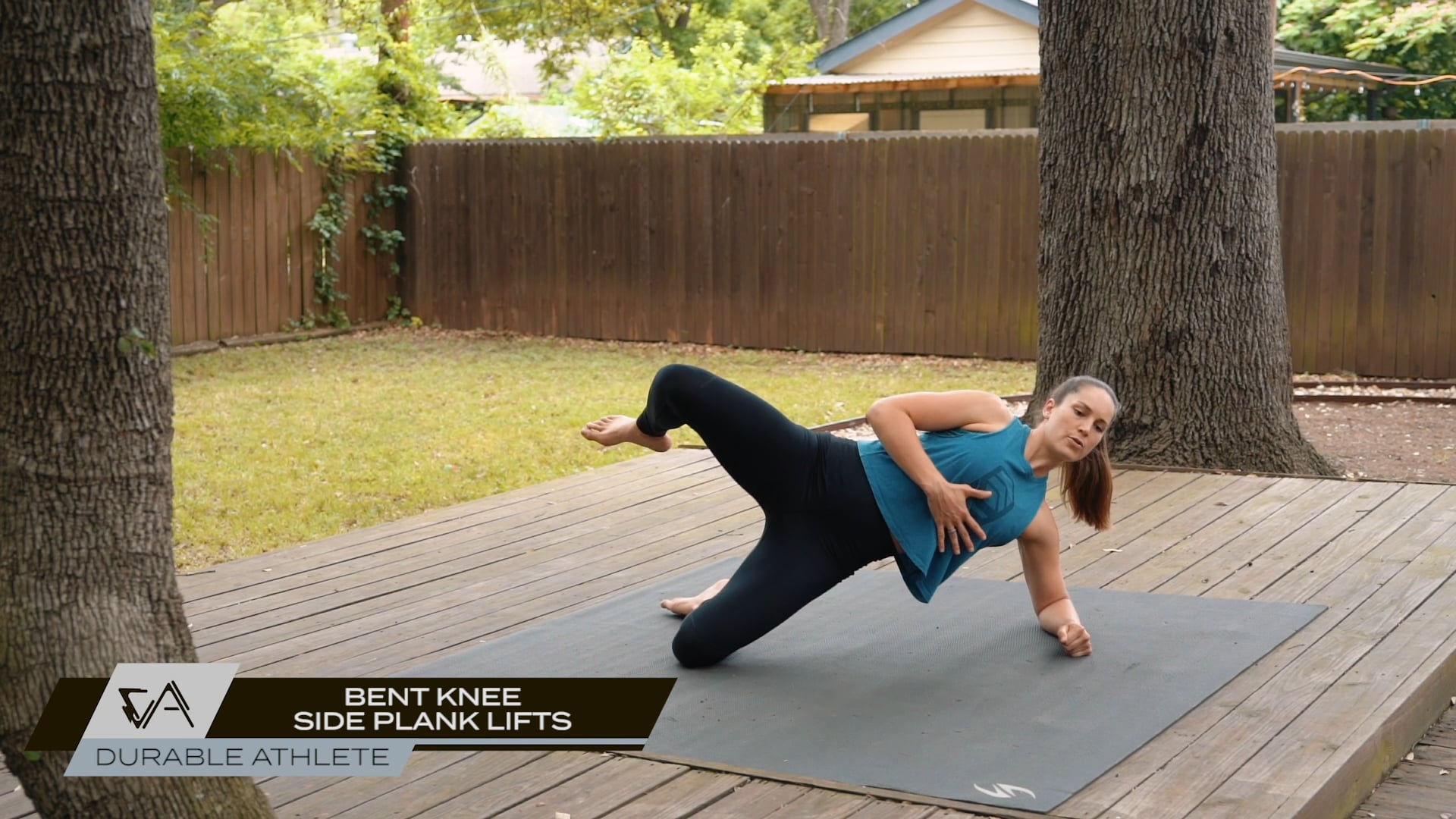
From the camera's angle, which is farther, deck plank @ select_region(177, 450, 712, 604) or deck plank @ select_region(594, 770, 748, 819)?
deck plank @ select_region(177, 450, 712, 604)

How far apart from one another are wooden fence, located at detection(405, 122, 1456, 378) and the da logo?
32.7 ft

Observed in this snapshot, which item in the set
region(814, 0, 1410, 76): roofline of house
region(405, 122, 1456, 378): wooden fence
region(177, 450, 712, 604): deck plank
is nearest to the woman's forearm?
region(177, 450, 712, 604): deck plank

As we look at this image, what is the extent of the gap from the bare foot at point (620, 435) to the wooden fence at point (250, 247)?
28.8 ft

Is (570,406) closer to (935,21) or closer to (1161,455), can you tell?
(1161,455)

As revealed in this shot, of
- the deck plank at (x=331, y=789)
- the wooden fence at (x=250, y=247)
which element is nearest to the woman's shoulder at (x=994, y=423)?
the deck plank at (x=331, y=789)

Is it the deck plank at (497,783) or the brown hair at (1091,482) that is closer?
the deck plank at (497,783)

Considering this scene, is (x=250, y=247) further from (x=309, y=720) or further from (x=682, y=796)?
(x=682, y=796)

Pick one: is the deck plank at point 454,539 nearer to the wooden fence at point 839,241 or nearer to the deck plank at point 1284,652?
the deck plank at point 1284,652

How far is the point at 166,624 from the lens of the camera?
2.63m

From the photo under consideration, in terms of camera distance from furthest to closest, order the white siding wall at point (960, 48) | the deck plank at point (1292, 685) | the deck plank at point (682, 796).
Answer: the white siding wall at point (960, 48) → the deck plank at point (1292, 685) → the deck plank at point (682, 796)

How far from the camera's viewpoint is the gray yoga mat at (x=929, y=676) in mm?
3262

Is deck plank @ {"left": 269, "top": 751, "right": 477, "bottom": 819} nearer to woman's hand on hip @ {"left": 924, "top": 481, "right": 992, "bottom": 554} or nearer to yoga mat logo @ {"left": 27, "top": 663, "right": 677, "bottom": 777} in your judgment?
yoga mat logo @ {"left": 27, "top": 663, "right": 677, "bottom": 777}

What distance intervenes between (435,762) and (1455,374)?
9595 mm

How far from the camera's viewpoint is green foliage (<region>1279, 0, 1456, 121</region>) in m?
17.8
